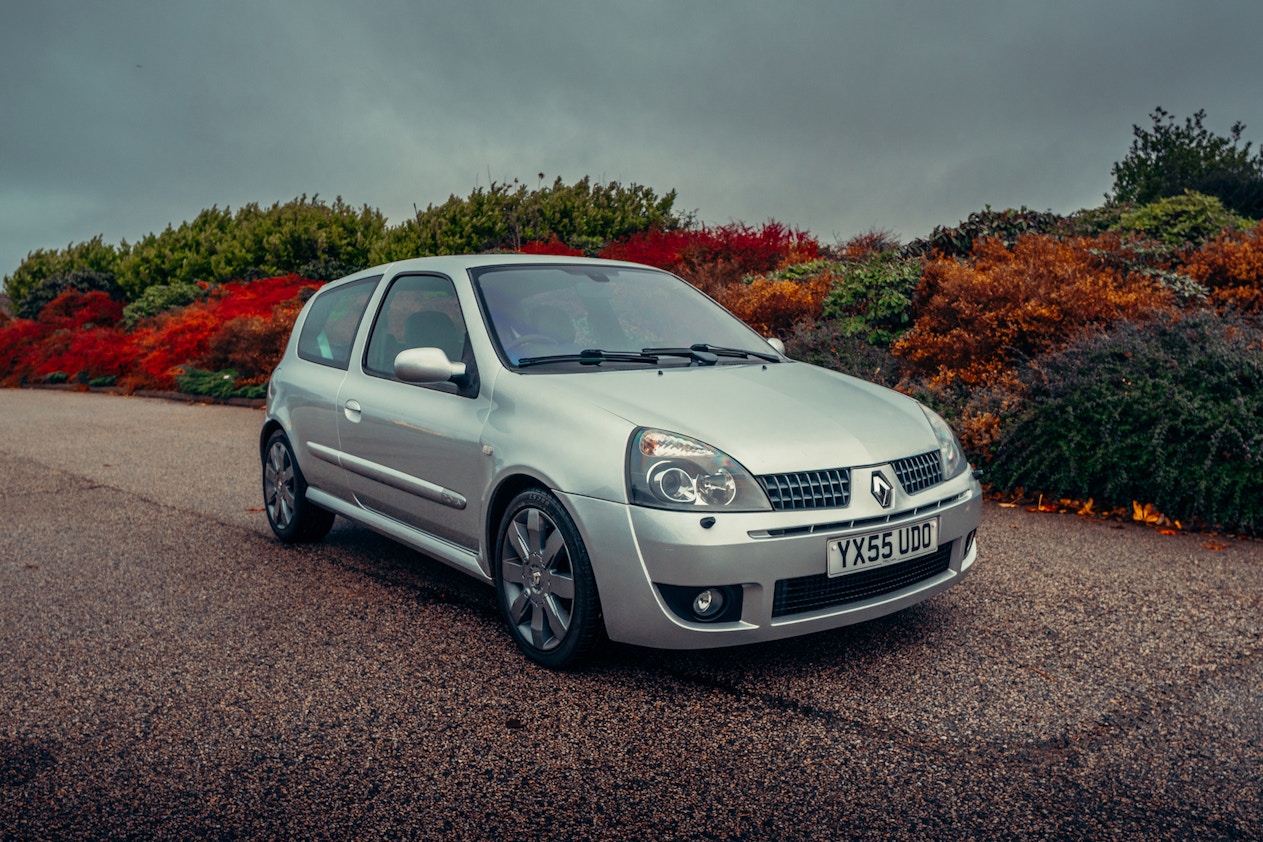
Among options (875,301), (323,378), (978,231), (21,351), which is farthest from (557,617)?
(21,351)

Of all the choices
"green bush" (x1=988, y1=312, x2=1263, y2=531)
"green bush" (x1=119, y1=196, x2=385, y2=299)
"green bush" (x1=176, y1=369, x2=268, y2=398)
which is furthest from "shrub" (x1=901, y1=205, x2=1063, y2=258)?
"green bush" (x1=119, y1=196, x2=385, y2=299)

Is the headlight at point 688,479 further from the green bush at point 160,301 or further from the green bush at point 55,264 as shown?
the green bush at point 55,264

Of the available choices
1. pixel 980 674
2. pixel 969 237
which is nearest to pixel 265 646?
pixel 980 674

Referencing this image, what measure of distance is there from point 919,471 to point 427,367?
6.45ft

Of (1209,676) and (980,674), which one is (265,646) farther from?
(1209,676)

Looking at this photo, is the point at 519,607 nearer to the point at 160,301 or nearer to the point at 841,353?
the point at 841,353

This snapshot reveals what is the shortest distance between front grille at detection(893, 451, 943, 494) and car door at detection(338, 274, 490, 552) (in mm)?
1562

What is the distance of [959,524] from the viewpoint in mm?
3703

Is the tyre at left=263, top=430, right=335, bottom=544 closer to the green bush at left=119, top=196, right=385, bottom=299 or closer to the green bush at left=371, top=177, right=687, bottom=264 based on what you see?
the green bush at left=371, top=177, right=687, bottom=264

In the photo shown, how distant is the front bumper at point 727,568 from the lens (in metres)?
3.10

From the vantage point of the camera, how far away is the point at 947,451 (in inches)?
153

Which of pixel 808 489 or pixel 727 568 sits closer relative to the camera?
pixel 727 568

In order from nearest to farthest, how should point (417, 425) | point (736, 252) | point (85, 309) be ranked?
1. point (417, 425)
2. point (736, 252)
3. point (85, 309)

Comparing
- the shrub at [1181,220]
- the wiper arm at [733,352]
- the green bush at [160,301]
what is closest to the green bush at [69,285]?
the green bush at [160,301]
